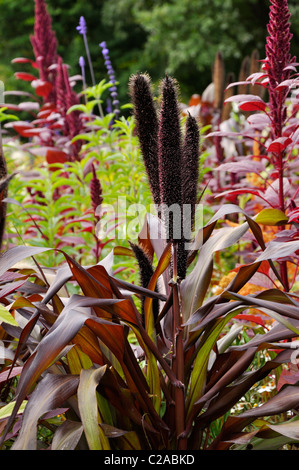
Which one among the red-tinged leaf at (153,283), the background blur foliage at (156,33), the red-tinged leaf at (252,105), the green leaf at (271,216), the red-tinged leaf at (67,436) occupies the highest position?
the background blur foliage at (156,33)

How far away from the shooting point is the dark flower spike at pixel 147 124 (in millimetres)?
1516

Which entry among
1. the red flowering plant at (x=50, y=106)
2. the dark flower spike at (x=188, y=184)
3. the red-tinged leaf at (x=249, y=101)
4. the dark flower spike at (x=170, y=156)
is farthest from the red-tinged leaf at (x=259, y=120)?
the red flowering plant at (x=50, y=106)

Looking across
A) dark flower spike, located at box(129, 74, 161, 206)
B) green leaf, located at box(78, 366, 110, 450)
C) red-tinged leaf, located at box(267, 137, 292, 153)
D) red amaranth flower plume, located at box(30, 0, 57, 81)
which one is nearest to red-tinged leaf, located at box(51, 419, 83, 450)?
green leaf, located at box(78, 366, 110, 450)

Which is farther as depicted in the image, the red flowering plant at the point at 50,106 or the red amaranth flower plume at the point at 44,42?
the red amaranth flower plume at the point at 44,42

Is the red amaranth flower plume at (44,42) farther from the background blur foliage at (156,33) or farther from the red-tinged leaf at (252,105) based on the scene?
the background blur foliage at (156,33)

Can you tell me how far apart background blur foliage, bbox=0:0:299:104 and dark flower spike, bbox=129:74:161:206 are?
12.5 metres

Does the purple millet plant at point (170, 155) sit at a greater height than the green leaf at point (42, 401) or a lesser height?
greater

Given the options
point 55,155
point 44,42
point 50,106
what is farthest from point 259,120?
point 44,42

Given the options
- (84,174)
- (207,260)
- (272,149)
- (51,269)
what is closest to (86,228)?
(84,174)

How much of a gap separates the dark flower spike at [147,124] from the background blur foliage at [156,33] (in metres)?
12.5

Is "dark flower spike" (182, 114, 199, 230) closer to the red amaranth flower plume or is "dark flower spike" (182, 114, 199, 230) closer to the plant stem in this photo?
the plant stem

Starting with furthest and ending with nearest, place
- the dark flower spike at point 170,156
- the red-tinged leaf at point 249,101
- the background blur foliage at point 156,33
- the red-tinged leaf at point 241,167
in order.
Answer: the background blur foliage at point 156,33 → the red-tinged leaf at point 241,167 → the red-tinged leaf at point 249,101 → the dark flower spike at point 170,156

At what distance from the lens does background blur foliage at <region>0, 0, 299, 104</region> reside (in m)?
14.7

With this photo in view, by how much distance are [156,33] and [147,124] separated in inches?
588
